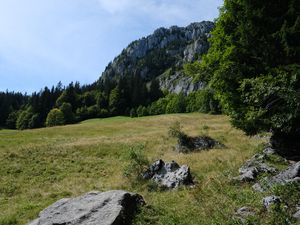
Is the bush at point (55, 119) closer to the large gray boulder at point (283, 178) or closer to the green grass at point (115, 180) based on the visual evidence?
the green grass at point (115, 180)

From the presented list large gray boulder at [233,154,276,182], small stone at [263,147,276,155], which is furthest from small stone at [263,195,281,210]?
small stone at [263,147,276,155]

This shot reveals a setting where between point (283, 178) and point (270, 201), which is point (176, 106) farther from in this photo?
point (270, 201)

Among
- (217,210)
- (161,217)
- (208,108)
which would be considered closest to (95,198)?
(161,217)

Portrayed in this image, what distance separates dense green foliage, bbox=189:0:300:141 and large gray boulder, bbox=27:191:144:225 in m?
7.76

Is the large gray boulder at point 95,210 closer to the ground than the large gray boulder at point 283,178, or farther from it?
closer to the ground

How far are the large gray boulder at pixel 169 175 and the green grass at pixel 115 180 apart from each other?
758 mm

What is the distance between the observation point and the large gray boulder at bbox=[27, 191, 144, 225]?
12078 millimetres

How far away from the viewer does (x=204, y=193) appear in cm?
1532

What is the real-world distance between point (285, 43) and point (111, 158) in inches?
862

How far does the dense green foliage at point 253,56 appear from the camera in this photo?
1856cm

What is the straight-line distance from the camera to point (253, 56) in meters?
20.4

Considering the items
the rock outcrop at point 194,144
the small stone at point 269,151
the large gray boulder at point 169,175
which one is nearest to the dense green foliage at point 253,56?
the small stone at point 269,151

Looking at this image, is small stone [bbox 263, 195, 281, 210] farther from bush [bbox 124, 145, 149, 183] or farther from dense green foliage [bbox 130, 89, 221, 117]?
dense green foliage [bbox 130, 89, 221, 117]

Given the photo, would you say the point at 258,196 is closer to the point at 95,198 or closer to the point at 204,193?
the point at 204,193
